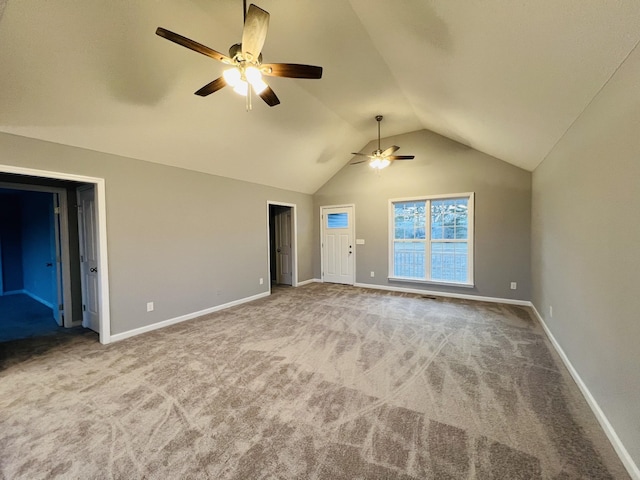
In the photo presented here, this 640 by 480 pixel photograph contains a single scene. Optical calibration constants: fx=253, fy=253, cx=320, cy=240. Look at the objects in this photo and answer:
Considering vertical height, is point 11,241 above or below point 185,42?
below

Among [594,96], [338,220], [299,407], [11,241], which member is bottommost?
[299,407]

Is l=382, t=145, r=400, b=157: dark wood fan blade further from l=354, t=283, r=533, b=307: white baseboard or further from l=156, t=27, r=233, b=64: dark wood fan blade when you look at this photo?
l=156, t=27, r=233, b=64: dark wood fan blade

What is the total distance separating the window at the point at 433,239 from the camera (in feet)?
16.7

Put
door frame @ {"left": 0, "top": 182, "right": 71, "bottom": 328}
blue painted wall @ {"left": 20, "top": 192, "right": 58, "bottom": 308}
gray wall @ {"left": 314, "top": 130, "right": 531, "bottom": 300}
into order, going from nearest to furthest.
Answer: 1. door frame @ {"left": 0, "top": 182, "right": 71, "bottom": 328}
2. gray wall @ {"left": 314, "top": 130, "right": 531, "bottom": 300}
3. blue painted wall @ {"left": 20, "top": 192, "right": 58, "bottom": 308}

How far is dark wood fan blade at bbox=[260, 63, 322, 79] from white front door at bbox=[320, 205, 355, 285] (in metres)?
4.45

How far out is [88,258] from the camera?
3.65m

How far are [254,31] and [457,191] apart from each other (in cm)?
465

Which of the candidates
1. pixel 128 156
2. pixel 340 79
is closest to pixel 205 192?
pixel 128 156

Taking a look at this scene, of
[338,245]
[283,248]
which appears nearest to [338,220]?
[338,245]

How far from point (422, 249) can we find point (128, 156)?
214 inches

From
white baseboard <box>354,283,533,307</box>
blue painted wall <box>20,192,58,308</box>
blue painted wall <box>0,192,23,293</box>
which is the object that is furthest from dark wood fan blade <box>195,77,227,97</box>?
blue painted wall <box>0,192,23,293</box>

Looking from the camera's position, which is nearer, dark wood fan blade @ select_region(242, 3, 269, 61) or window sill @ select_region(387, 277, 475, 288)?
dark wood fan blade @ select_region(242, 3, 269, 61)

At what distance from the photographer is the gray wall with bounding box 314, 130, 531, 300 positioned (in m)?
4.57

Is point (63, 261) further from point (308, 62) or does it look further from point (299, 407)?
point (308, 62)
